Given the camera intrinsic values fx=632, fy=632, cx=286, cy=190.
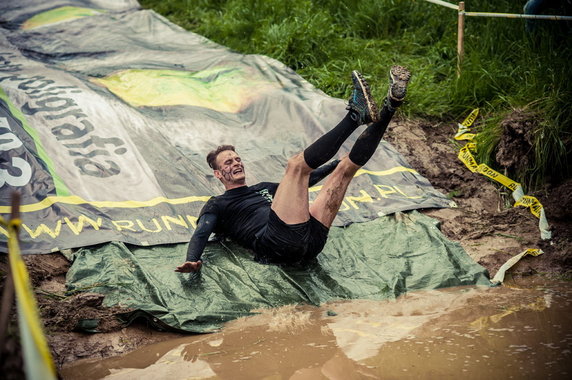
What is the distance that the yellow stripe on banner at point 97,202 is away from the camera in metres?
4.30

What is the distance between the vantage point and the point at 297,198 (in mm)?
3951

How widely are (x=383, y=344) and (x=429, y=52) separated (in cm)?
485

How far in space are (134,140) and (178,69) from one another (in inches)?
62.2

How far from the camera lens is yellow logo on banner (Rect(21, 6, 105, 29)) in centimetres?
726

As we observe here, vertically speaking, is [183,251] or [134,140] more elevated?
[134,140]

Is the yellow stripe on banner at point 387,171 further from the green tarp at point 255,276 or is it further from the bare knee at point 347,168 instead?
the bare knee at point 347,168

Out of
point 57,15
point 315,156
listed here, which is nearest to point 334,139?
point 315,156

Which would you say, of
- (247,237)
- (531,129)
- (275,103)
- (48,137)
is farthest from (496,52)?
(48,137)

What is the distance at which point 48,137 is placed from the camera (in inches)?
192

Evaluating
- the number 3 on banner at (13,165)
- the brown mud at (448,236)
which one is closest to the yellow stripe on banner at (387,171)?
the brown mud at (448,236)

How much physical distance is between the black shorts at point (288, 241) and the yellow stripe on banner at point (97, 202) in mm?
858

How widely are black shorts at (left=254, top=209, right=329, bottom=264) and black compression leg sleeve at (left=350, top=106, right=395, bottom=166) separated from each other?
1.67 feet

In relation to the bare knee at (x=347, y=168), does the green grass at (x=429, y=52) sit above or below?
above

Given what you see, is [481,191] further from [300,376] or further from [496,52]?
[300,376]
